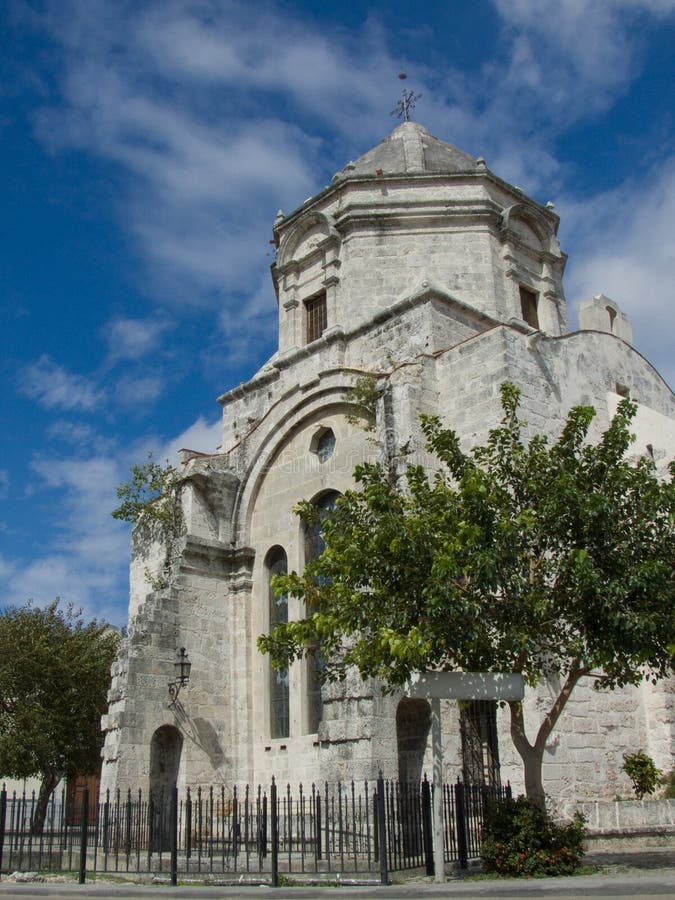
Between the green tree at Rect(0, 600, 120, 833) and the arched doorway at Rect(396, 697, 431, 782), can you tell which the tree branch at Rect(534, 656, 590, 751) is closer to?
the arched doorway at Rect(396, 697, 431, 782)

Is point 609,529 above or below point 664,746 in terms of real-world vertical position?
above

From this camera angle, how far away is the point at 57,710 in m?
23.2

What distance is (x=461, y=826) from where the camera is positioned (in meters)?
10.8

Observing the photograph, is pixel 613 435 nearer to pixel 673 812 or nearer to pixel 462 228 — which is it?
pixel 673 812

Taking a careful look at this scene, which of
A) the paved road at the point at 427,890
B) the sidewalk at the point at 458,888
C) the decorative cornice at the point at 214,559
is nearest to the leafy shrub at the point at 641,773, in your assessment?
the sidewalk at the point at 458,888

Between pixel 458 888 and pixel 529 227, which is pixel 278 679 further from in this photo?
pixel 529 227

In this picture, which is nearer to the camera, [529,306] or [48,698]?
[529,306]

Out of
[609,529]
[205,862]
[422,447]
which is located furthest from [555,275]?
[205,862]

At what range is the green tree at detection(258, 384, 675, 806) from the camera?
9.94 m

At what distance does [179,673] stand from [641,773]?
793 cm

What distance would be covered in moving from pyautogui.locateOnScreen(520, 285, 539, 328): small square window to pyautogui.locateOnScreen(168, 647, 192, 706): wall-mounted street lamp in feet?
35.3

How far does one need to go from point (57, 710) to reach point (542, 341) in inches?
609

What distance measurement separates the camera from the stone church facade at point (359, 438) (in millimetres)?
14008

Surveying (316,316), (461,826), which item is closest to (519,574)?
(461,826)
